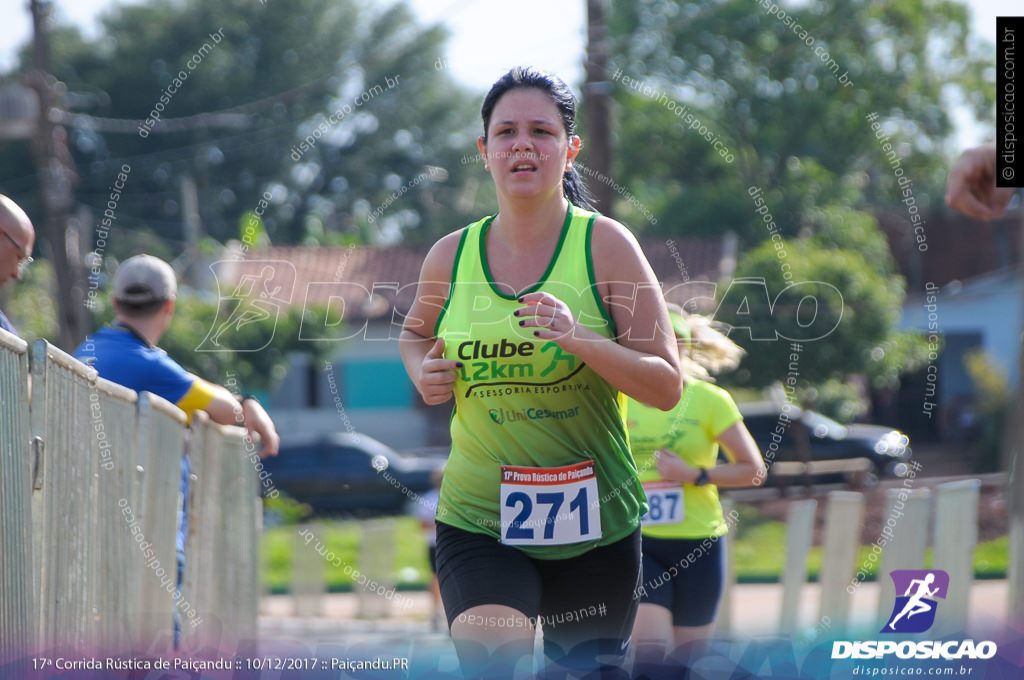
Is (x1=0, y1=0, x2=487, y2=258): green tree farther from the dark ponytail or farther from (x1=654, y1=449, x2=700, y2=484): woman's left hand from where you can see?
the dark ponytail

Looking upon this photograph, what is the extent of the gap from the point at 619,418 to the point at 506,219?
0.60m

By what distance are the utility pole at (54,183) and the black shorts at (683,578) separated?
10.3 meters

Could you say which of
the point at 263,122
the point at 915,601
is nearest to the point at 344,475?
the point at 263,122

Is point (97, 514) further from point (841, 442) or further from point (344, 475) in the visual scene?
point (841, 442)

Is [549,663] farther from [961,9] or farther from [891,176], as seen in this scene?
[891,176]

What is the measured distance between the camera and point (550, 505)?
2932mm

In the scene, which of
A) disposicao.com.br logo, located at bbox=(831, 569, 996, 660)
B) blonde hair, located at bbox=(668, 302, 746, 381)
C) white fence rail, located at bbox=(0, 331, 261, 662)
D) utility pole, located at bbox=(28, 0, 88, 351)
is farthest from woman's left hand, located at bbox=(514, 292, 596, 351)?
utility pole, located at bbox=(28, 0, 88, 351)

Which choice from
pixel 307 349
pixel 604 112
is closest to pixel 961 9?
pixel 307 349

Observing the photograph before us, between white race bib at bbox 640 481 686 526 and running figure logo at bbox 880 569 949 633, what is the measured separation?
0.87 m

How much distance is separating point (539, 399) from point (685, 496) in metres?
1.94

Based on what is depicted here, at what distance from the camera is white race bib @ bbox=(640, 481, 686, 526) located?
15.3 feet

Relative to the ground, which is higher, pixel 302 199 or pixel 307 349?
pixel 302 199

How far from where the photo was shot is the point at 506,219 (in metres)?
3.12

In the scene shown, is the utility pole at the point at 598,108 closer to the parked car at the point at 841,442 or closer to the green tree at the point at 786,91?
the parked car at the point at 841,442
